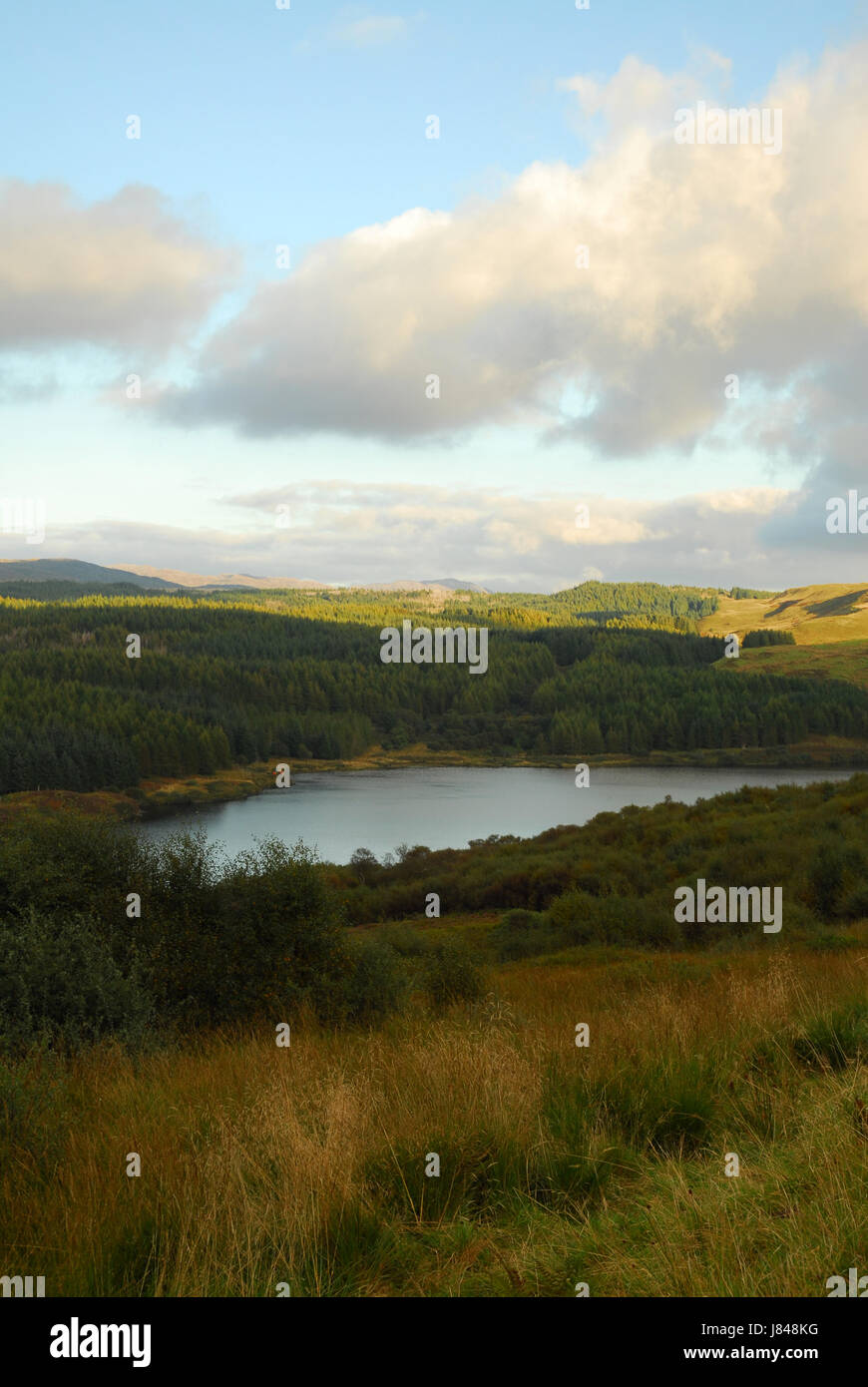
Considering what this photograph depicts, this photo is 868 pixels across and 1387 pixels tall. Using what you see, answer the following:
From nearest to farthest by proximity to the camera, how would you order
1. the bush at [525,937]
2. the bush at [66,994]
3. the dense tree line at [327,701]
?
the bush at [66,994] < the bush at [525,937] < the dense tree line at [327,701]

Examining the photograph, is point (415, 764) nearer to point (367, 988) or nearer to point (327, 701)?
point (327, 701)

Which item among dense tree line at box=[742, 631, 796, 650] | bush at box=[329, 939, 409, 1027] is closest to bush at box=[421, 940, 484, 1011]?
bush at box=[329, 939, 409, 1027]

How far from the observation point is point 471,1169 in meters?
3.86

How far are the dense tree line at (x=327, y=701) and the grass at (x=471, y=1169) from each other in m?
80.5

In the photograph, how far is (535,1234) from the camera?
3389mm

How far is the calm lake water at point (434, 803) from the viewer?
194 feet

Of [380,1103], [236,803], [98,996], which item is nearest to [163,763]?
[236,803]

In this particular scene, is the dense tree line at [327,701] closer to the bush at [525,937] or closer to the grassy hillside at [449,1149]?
the bush at [525,937]

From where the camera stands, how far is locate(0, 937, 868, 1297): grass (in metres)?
3.04

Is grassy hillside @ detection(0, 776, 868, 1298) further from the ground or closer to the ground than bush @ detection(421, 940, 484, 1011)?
further from the ground

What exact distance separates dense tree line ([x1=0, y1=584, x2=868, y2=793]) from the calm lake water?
12088 millimetres

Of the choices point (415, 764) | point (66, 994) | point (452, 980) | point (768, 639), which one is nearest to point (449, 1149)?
point (66, 994)

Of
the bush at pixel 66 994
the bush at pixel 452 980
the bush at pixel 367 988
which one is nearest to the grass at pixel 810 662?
the bush at pixel 452 980

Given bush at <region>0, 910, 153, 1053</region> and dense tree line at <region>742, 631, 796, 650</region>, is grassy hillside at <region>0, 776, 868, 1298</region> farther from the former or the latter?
dense tree line at <region>742, 631, 796, 650</region>
